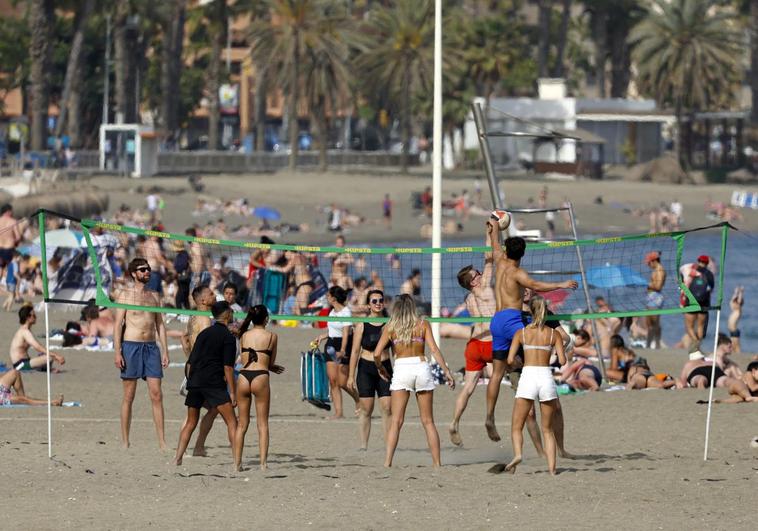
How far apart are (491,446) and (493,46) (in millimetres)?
62183

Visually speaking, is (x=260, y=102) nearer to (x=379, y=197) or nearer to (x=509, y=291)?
(x=379, y=197)

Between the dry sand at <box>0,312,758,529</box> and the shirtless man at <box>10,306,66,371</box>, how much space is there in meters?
1.08

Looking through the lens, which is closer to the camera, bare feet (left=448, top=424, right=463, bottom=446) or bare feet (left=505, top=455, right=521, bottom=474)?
bare feet (left=505, top=455, right=521, bottom=474)

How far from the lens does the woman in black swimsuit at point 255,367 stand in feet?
37.9

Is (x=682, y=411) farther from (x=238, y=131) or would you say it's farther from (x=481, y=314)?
(x=238, y=131)

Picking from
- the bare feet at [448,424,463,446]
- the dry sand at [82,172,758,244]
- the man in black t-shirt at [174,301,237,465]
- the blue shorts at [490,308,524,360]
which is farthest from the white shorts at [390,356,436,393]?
the dry sand at [82,172,758,244]

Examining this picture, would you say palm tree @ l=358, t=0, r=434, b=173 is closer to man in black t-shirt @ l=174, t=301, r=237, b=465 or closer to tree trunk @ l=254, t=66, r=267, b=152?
tree trunk @ l=254, t=66, r=267, b=152

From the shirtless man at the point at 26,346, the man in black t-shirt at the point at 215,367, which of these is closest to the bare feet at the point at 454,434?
the man in black t-shirt at the point at 215,367

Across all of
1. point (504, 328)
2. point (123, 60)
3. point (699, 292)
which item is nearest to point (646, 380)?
point (699, 292)

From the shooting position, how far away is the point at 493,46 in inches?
2928

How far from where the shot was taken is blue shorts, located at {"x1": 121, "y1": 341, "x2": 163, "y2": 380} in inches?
495

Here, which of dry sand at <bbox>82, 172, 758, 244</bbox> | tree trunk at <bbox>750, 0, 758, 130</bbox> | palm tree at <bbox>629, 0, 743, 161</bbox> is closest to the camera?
dry sand at <bbox>82, 172, 758, 244</bbox>

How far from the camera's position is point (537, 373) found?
11.3 metres

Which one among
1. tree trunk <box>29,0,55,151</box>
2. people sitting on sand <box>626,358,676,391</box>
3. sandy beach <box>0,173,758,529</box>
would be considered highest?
tree trunk <box>29,0,55,151</box>
